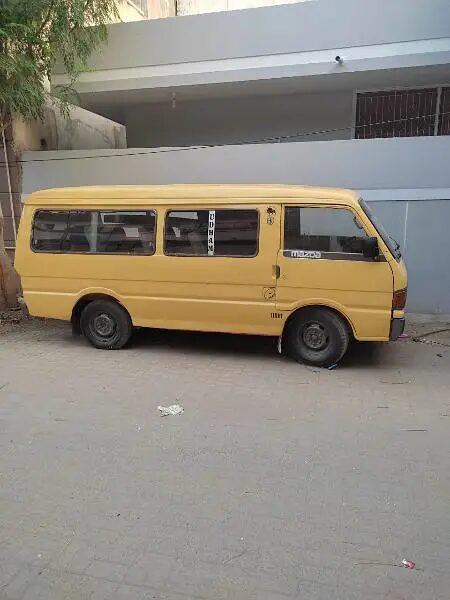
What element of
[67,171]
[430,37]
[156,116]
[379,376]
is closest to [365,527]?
[379,376]

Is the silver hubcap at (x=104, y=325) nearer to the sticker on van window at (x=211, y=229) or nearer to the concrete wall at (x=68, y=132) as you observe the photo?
the sticker on van window at (x=211, y=229)

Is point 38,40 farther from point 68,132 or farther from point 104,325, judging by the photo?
point 104,325

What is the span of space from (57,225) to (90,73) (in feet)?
15.7

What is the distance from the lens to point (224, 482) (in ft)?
10.0

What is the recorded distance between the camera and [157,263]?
18.2ft

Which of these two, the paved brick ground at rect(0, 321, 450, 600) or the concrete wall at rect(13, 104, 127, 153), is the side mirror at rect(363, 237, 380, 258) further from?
the concrete wall at rect(13, 104, 127, 153)

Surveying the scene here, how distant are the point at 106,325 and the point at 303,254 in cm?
275

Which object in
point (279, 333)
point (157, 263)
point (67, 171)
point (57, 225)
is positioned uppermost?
point (67, 171)

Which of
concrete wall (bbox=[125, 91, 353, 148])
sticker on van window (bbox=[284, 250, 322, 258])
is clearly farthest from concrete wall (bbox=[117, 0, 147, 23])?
sticker on van window (bbox=[284, 250, 322, 258])

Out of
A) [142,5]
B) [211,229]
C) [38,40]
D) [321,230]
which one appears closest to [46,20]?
[38,40]

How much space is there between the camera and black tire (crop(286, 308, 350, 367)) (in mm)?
5164

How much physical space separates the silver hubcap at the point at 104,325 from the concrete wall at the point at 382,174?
140 inches

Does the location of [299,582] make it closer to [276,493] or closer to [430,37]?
[276,493]

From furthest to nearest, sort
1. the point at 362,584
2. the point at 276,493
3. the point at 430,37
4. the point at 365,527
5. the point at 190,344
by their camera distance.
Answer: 1. the point at 430,37
2. the point at 190,344
3. the point at 276,493
4. the point at 365,527
5. the point at 362,584
